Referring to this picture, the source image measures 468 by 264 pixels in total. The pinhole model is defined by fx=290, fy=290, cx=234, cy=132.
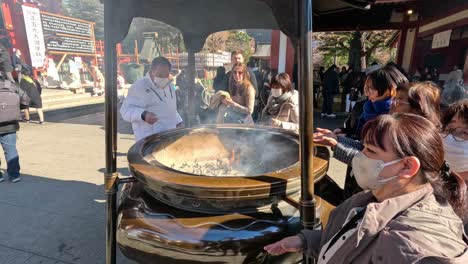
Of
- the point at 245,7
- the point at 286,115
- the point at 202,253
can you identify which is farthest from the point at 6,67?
the point at 202,253

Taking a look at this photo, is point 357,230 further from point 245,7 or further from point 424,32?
point 424,32

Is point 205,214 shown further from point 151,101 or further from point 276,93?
point 276,93

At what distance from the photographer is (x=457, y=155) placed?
1.69 meters

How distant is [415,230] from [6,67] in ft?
19.3

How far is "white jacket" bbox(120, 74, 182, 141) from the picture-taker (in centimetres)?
296

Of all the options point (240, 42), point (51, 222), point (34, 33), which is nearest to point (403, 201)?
point (51, 222)

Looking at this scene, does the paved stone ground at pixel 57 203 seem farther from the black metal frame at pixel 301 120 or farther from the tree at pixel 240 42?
the tree at pixel 240 42

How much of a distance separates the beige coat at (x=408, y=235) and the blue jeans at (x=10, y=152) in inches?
179

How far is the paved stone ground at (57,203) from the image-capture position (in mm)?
2688

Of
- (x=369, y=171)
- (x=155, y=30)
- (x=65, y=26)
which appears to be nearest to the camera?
(x=369, y=171)

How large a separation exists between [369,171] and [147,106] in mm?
2406

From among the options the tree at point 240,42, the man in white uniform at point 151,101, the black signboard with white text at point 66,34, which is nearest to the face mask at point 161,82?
the man in white uniform at point 151,101

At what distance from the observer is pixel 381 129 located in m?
1.09

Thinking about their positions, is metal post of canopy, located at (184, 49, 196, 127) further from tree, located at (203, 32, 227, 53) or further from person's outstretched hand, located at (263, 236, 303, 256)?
tree, located at (203, 32, 227, 53)
